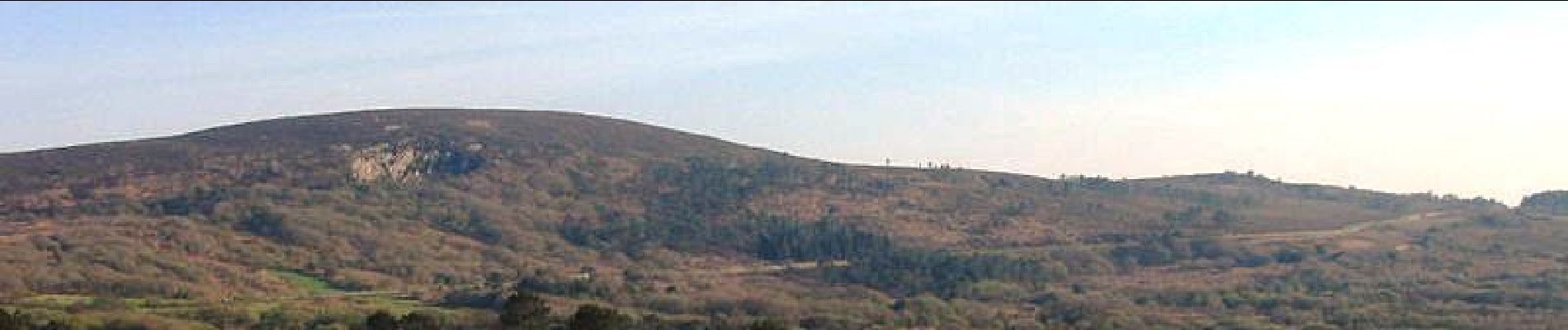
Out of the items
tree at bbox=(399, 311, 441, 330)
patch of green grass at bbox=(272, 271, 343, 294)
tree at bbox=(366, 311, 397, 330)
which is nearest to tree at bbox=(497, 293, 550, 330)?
tree at bbox=(399, 311, 441, 330)

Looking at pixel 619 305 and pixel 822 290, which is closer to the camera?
pixel 619 305

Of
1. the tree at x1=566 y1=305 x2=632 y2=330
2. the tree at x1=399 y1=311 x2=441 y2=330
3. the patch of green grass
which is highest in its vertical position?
the tree at x1=566 y1=305 x2=632 y2=330

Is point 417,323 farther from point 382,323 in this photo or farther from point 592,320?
point 592,320

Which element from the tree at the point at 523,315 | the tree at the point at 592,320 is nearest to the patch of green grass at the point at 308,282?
the tree at the point at 523,315

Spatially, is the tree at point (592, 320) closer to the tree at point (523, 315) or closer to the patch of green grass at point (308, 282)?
the tree at point (523, 315)

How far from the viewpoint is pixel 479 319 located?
135000 mm

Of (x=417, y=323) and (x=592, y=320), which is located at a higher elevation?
(x=592, y=320)

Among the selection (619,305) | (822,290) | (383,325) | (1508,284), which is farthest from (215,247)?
(1508,284)

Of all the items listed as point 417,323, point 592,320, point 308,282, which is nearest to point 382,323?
point 417,323

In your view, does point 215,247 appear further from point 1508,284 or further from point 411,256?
point 1508,284

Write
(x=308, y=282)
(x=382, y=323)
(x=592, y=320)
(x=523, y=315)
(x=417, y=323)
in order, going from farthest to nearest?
(x=308, y=282), (x=523, y=315), (x=417, y=323), (x=382, y=323), (x=592, y=320)

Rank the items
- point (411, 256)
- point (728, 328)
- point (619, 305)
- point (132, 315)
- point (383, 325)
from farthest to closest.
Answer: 1. point (411, 256)
2. point (619, 305)
3. point (728, 328)
4. point (132, 315)
5. point (383, 325)

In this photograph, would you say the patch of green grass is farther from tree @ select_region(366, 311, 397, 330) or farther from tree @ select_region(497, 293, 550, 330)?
tree @ select_region(366, 311, 397, 330)

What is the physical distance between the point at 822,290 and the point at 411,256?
167 ft
